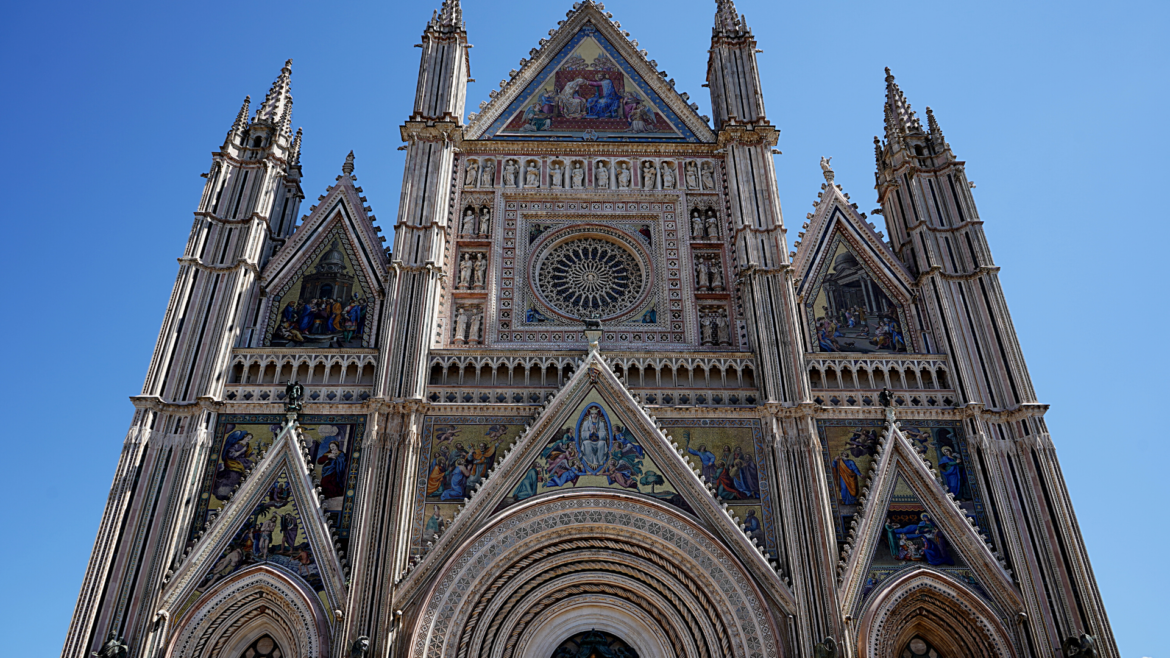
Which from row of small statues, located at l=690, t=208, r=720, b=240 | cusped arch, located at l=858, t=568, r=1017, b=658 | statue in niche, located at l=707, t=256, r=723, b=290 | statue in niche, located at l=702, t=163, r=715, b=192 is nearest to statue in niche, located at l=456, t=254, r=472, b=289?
row of small statues, located at l=690, t=208, r=720, b=240

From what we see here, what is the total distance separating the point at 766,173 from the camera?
20.3 meters

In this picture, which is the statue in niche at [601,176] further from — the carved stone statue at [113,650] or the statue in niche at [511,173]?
the carved stone statue at [113,650]

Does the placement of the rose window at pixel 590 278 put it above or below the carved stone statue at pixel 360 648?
above

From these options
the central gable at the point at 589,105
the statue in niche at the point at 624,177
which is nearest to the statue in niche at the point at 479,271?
the central gable at the point at 589,105

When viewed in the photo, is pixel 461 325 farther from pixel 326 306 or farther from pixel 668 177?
pixel 668 177

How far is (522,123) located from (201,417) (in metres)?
10.3

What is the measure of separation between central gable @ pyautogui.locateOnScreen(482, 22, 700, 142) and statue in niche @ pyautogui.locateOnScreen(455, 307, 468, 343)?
16.5 ft

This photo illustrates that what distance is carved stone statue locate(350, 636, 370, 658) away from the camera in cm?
1391

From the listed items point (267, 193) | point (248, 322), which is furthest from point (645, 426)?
point (267, 193)

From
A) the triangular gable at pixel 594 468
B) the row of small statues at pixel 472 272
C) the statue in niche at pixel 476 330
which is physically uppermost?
the row of small statues at pixel 472 272

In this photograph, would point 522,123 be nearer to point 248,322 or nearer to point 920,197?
point 248,322

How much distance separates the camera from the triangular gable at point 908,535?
15.3 m

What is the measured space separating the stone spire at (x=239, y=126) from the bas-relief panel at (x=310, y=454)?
7096 mm

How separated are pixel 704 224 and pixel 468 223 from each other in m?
5.48
